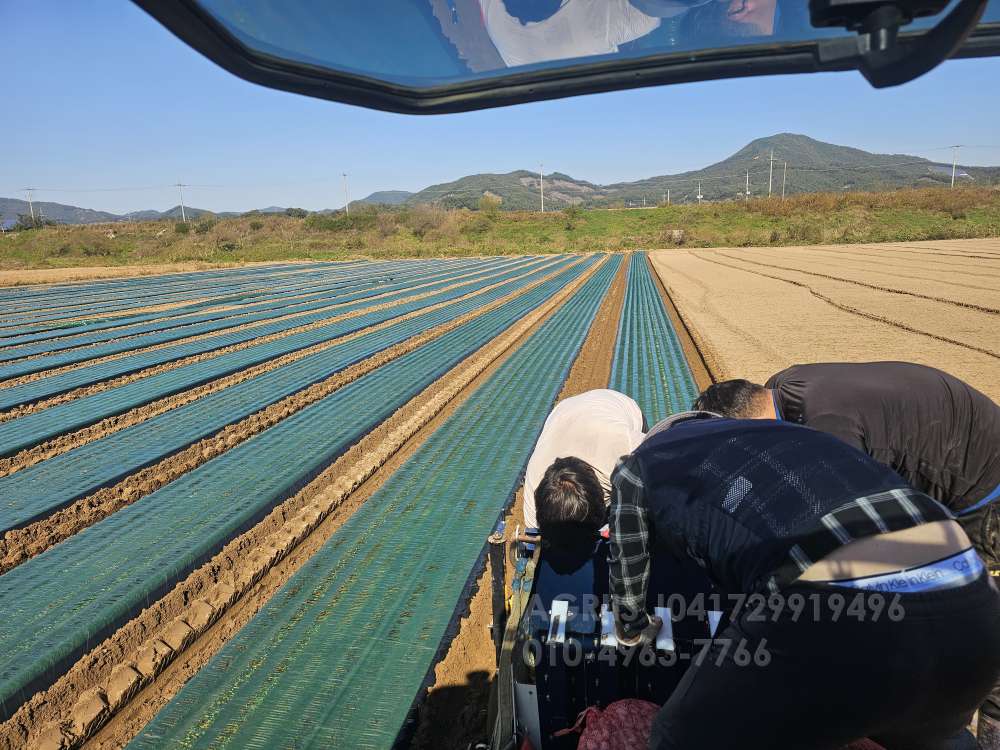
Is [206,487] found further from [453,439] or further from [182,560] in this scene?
[453,439]

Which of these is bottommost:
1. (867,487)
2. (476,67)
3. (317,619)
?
(317,619)

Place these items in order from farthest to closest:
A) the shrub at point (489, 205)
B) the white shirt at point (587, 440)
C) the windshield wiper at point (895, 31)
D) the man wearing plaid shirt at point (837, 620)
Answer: the shrub at point (489, 205) < the white shirt at point (587, 440) < the man wearing plaid shirt at point (837, 620) < the windshield wiper at point (895, 31)

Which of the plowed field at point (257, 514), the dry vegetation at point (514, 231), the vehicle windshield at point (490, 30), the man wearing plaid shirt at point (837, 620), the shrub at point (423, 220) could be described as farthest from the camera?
the shrub at point (423, 220)

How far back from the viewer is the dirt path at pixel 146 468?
3.78 meters

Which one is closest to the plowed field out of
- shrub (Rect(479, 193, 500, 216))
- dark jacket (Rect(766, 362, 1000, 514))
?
dark jacket (Rect(766, 362, 1000, 514))

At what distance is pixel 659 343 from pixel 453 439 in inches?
190

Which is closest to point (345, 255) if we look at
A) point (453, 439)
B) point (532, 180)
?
point (453, 439)

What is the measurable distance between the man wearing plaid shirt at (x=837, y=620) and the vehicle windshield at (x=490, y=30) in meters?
0.85

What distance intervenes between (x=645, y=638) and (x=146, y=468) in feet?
→ 14.4

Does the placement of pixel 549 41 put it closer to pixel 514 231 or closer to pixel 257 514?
pixel 257 514

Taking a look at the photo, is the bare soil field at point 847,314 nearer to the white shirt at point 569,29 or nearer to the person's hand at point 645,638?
the person's hand at point 645,638

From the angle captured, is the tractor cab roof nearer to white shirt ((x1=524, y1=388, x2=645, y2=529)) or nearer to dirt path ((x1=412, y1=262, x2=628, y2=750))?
white shirt ((x1=524, y1=388, x2=645, y2=529))

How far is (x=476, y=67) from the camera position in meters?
1.07

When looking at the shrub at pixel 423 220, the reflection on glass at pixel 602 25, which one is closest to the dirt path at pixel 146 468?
the reflection on glass at pixel 602 25
